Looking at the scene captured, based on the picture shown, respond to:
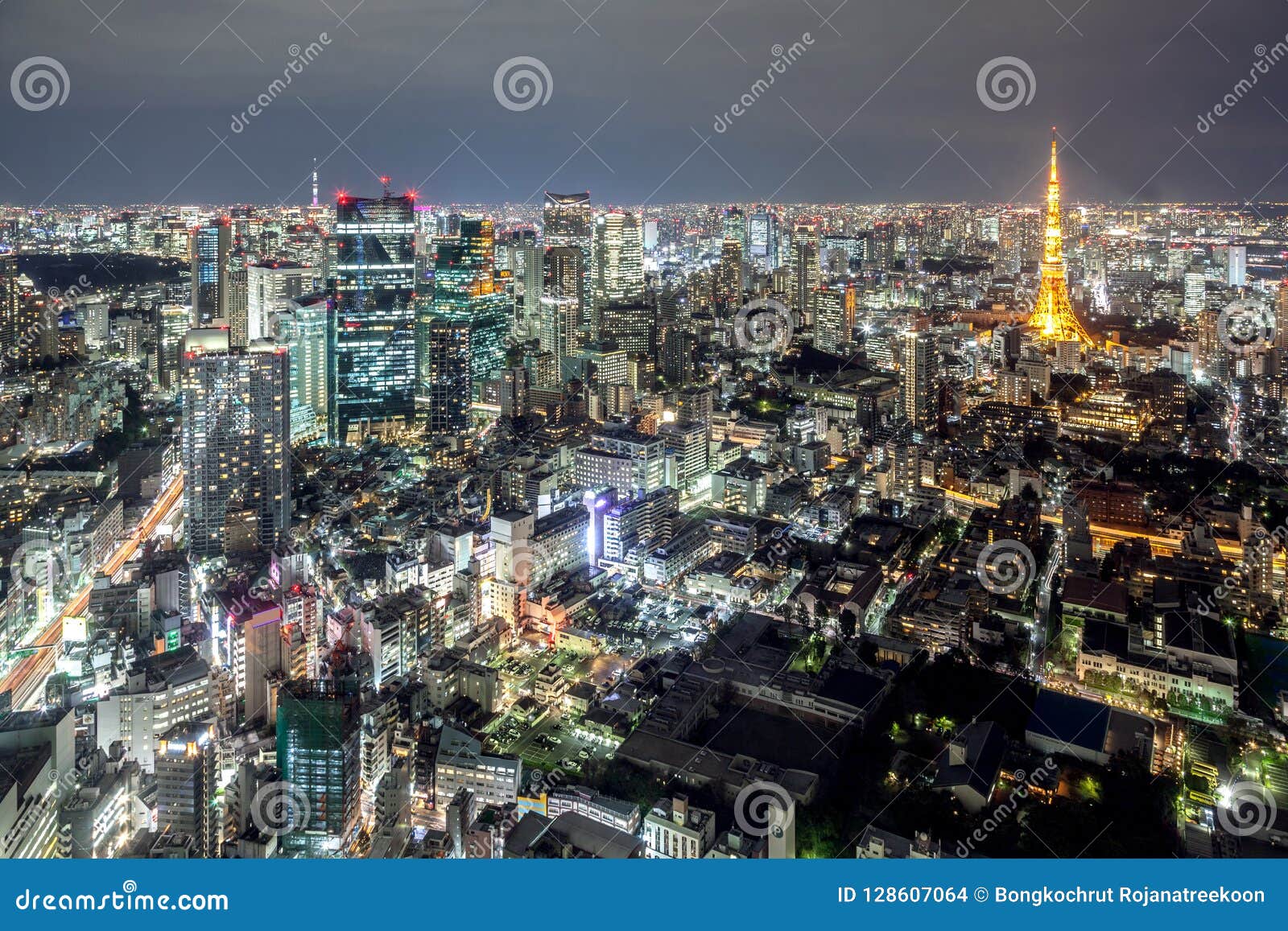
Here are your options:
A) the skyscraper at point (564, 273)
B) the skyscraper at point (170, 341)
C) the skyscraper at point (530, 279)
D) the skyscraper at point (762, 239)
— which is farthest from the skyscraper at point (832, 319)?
the skyscraper at point (170, 341)

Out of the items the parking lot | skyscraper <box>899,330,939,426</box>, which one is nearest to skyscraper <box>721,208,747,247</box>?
skyscraper <box>899,330,939,426</box>

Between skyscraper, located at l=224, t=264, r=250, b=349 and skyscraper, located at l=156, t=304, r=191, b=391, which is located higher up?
skyscraper, located at l=224, t=264, r=250, b=349

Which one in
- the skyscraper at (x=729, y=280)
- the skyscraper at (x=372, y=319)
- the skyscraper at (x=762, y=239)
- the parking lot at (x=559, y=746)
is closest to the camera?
the parking lot at (x=559, y=746)

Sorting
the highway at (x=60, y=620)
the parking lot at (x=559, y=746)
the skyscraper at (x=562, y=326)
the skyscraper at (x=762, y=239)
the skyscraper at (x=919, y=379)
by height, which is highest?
the skyscraper at (x=762, y=239)

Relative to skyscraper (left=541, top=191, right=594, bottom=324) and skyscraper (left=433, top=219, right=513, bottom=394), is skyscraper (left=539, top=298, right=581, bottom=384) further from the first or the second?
skyscraper (left=541, top=191, right=594, bottom=324)

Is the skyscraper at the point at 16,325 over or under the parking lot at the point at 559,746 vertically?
over

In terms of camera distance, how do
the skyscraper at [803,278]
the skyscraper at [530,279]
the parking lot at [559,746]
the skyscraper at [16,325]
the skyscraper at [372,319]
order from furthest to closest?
the skyscraper at [803,278] → the skyscraper at [530,279] → the skyscraper at [372,319] → the skyscraper at [16,325] → the parking lot at [559,746]

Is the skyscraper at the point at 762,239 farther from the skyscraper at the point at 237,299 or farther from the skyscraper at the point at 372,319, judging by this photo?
the skyscraper at the point at 237,299

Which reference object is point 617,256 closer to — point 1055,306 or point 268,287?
point 268,287
